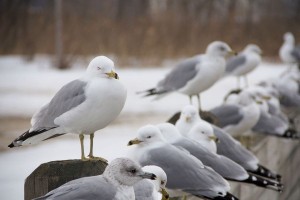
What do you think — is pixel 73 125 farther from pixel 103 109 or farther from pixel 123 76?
pixel 123 76

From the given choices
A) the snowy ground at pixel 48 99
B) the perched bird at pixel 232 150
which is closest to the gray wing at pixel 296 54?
the snowy ground at pixel 48 99

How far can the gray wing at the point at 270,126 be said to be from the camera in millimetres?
6199

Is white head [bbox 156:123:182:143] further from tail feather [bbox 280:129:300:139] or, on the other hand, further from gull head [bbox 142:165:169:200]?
tail feather [bbox 280:129:300:139]

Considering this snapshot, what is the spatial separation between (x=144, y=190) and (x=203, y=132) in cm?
140

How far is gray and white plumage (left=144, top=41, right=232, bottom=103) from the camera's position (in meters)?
6.51

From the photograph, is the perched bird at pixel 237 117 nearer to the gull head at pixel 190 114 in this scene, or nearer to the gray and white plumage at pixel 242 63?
the gull head at pixel 190 114

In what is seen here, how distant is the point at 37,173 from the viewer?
3.09 meters

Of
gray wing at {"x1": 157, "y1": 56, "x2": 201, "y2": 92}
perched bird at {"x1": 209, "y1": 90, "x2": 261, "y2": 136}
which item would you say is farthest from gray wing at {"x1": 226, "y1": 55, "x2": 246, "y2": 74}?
perched bird at {"x1": 209, "y1": 90, "x2": 261, "y2": 136}

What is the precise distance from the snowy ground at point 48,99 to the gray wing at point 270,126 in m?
1.17

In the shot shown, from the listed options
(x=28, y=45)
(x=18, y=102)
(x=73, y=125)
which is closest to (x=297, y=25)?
(x=28, y=45)

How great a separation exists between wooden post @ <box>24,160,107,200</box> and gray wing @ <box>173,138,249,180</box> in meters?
0.95

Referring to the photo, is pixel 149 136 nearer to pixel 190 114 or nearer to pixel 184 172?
pixel 184 172

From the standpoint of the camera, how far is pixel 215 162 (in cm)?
404

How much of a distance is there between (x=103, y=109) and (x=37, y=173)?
2.04ft
